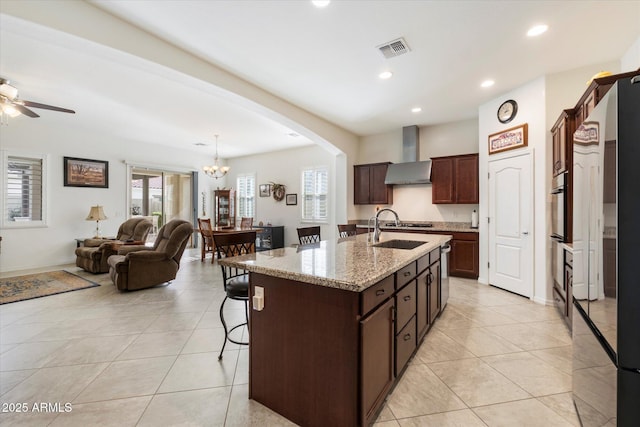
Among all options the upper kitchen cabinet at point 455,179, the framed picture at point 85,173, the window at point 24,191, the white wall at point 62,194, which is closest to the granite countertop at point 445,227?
the upper kitchen cabinet at point 455,179

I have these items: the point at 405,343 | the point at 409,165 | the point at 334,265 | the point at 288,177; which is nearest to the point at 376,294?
the point at 334,265

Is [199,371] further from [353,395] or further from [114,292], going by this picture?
[114,292]

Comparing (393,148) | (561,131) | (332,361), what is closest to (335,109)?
(393,148)

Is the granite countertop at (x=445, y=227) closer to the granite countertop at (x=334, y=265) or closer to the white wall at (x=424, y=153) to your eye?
the white wall at (x=424, y=153)

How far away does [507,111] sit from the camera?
408 centimetres

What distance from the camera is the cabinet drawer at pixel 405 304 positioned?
5.95 feet

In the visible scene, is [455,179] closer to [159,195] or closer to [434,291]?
[434,291]

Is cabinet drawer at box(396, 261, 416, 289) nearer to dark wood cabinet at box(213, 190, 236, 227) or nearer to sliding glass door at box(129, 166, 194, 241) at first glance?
dark wood cabinet at box(213, 190, 236, 227)

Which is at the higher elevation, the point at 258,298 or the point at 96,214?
the point at 96,214

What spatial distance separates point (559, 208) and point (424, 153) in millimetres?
2975

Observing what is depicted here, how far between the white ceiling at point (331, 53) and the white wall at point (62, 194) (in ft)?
5.20

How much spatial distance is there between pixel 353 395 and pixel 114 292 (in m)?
4.23

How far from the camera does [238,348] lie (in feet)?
8.04

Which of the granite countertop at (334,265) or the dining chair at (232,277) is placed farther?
the dining chair at (232,277)
